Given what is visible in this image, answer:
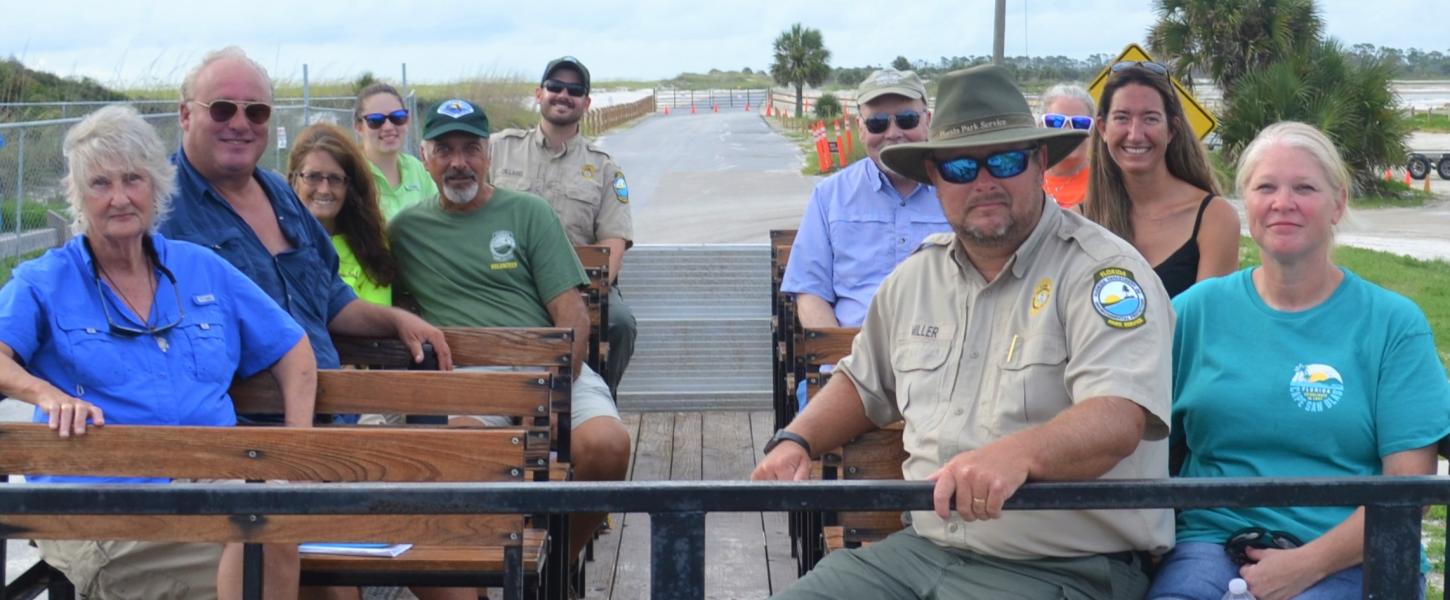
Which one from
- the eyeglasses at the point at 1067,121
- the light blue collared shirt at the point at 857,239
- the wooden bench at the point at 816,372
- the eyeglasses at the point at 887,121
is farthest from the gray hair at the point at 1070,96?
the wooden bench at the point at 816,372

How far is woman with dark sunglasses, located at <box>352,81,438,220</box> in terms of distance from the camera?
6.74 metres

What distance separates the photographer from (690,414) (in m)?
7.55

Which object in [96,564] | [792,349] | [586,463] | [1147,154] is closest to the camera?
[96,564]

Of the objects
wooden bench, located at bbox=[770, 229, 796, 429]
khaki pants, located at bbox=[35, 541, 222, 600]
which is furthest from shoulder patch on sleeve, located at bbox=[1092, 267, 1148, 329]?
wooden bench, located at bbox=[770, 229, 796, 429]

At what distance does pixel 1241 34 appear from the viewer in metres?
27.3

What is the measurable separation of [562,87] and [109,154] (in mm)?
3148

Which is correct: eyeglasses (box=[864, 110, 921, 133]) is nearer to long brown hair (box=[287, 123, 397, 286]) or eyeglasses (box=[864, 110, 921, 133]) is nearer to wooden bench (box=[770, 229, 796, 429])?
wooden bench (box=[770, 229, 796, 429])

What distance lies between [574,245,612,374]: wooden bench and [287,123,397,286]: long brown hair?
915 mm

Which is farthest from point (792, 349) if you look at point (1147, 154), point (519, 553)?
point (519, 553)

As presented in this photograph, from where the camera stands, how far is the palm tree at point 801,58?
90812 millimetres

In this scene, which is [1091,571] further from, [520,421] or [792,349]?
[792,349]

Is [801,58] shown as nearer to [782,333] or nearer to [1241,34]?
[1241,34]

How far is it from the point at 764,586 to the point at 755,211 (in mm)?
18346

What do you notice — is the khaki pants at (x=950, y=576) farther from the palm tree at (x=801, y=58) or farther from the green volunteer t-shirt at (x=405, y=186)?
the palm tree at (x=801, y=58)
